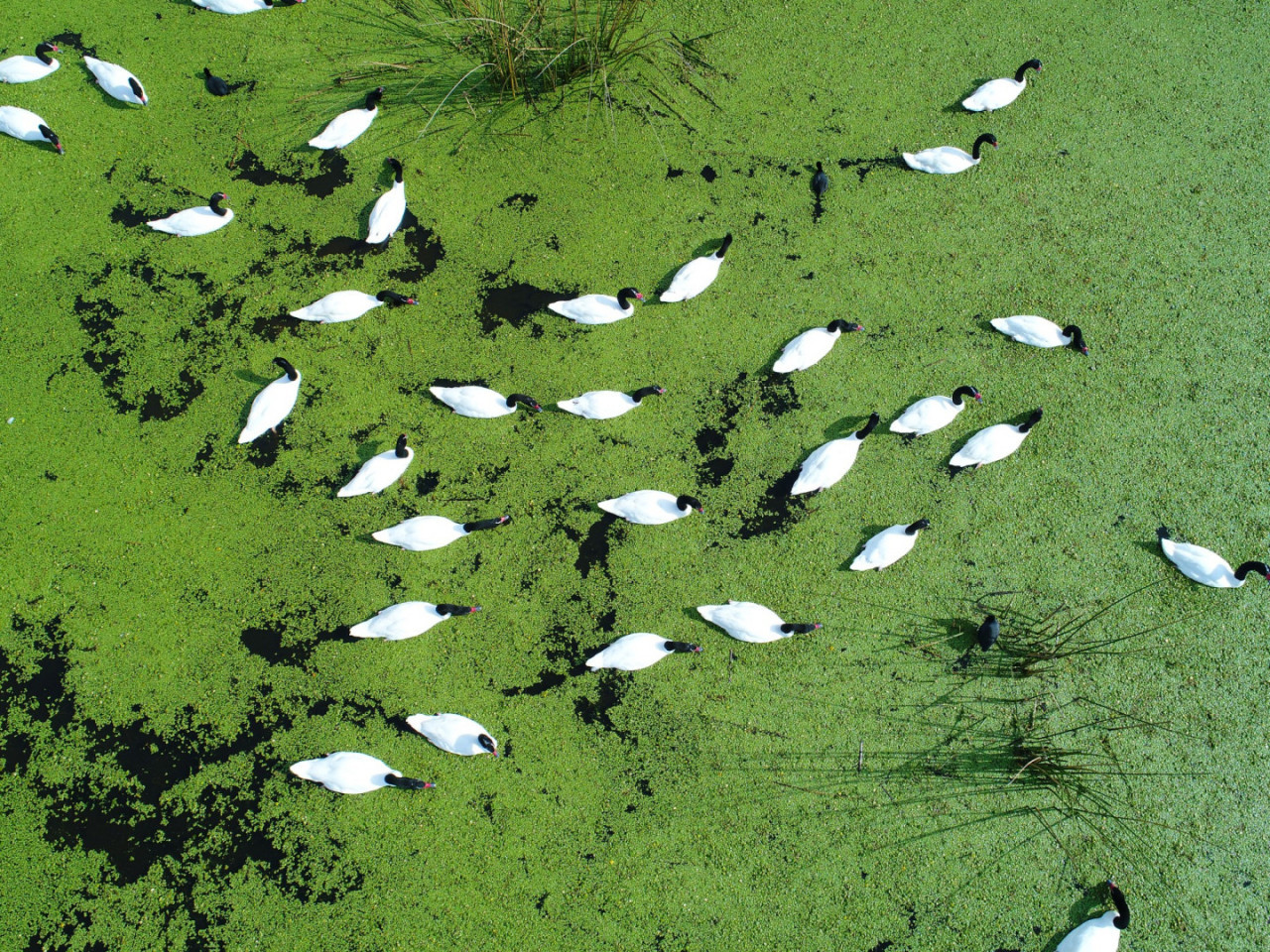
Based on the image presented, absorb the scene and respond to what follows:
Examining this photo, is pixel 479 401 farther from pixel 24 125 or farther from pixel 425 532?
pixel 24 125

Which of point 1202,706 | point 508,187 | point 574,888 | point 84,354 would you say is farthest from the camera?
point 508,187

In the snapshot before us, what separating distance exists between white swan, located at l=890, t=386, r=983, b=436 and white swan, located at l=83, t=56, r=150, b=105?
14.2ft

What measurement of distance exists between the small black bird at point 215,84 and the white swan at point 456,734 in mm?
3531

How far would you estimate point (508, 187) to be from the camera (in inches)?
149

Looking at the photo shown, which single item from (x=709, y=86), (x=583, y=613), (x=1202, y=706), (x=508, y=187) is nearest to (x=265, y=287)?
(x=508, y=187)

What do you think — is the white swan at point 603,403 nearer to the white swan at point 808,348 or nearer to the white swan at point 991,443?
the white swan at point 808,348

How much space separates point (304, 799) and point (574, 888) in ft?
3.83

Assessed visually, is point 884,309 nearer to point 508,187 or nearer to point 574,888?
point 508,187

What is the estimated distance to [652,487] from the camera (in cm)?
336

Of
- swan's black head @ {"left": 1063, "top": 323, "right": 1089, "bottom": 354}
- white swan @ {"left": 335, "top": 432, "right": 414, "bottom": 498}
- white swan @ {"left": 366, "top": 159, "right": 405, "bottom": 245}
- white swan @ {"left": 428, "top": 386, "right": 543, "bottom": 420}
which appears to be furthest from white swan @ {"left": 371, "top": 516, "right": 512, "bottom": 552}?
swan's black head @ {"left": 1063, "top": 323, "right": 1089, "bottom": 354}

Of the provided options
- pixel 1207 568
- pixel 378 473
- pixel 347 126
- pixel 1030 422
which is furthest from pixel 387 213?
pixel 1207 568

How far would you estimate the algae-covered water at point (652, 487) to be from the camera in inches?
114

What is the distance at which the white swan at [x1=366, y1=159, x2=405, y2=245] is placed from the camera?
11.9ft

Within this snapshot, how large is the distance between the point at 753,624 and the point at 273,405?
2436mm
